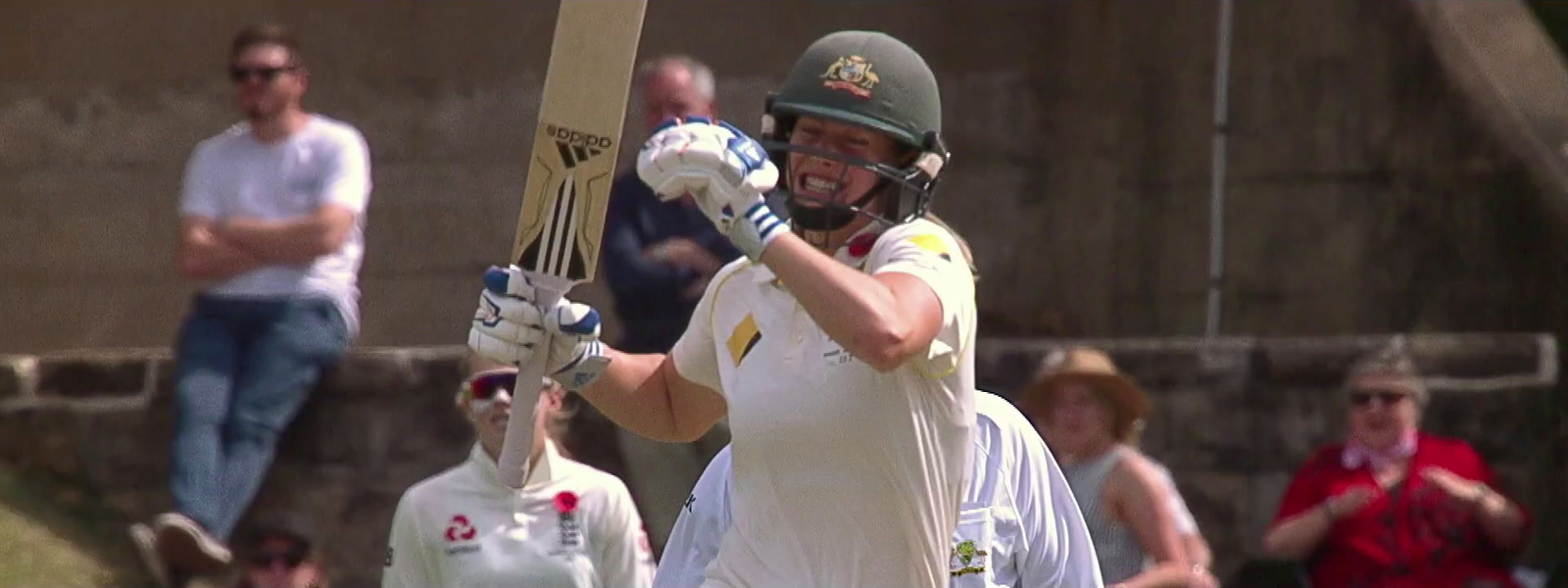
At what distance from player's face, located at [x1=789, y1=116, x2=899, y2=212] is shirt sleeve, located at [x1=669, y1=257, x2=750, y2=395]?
239 millimetres

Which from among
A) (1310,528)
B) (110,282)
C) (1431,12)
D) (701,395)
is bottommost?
(110,282)

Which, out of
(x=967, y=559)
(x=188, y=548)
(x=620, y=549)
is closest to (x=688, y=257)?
(x=620, y=549)

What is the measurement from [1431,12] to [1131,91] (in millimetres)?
1509

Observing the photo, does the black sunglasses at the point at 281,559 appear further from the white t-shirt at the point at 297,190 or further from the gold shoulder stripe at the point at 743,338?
the gold shoulder stripe at the point at 743,338

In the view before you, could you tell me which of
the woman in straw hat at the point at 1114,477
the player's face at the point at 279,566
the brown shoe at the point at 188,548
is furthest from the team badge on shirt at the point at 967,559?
the brown shoe at the point at 188,548

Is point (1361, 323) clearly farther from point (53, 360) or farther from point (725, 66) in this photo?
point (53, 360)

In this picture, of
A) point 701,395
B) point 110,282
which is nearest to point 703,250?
point 701,395

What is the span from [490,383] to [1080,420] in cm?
151

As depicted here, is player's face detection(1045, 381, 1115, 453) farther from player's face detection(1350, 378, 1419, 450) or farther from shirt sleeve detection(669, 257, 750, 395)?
shirt sleeve detection(669, 257, 750, 395)

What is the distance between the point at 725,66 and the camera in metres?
10.8

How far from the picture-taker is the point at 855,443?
4207 millimetres

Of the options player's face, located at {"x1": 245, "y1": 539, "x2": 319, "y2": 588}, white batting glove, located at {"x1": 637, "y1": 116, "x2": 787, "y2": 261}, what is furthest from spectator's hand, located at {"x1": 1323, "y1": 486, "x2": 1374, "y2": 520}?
white batting glove, located at {"x1": 637, "y1": 116, "x2": 787, "y2": 261}

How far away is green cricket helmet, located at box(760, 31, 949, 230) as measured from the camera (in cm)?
439

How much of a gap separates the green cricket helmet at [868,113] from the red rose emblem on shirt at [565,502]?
2443 mm
